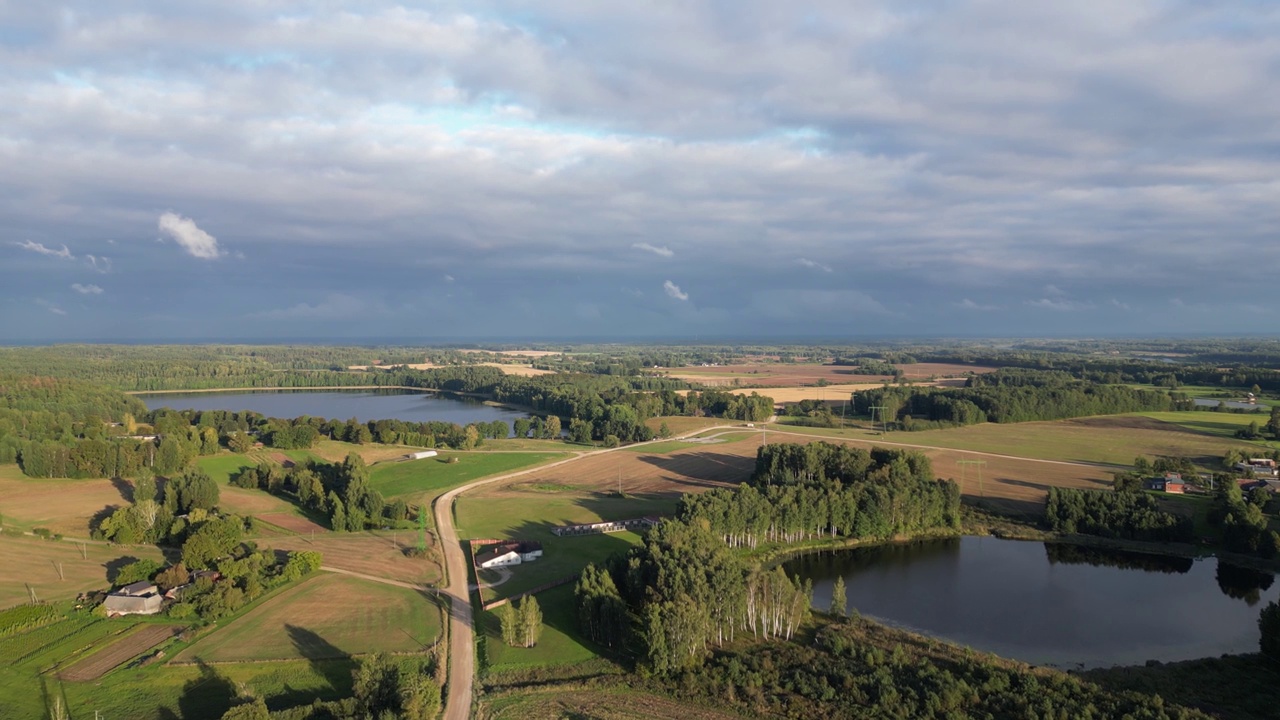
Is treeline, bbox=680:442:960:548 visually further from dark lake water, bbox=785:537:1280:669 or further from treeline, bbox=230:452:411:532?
treeline, bbox=230:452:411:532

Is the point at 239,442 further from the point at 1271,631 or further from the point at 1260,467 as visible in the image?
the point at 1260,467

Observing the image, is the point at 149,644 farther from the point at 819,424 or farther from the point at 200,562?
the point at 819,424

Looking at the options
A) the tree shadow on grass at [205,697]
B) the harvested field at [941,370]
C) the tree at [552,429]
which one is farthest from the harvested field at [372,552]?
the harvested field at [941,370]

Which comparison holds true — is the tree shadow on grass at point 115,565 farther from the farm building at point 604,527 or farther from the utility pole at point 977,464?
the utility pole at point 977,464

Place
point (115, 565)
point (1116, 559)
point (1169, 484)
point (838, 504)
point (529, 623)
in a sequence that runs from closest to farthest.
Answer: point (529, 623)
point (115, 565)
point (1116, 559)
point (838, 504)
point (1169, 484)

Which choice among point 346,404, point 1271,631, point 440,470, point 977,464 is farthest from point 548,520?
point 346,404
